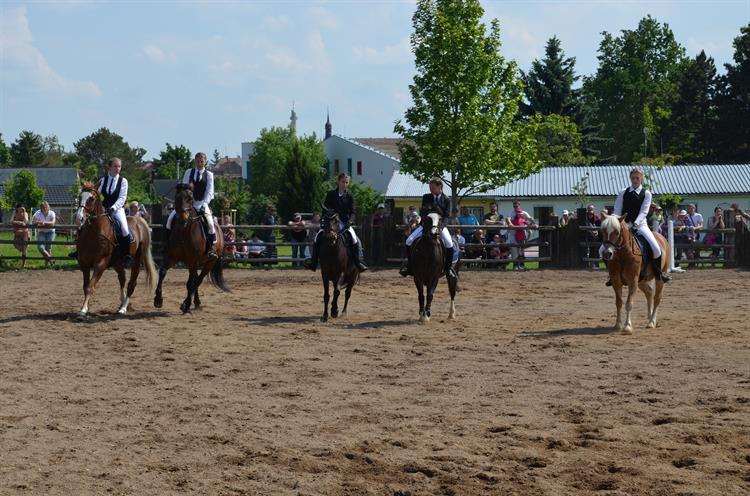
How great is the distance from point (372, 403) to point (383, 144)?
277ft

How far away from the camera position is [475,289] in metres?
21.6

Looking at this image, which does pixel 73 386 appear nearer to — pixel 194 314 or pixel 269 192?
pixel 194 314

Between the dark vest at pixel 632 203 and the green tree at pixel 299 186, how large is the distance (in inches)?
2108

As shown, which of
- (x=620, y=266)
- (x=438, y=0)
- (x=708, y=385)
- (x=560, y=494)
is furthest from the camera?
(x=438, y=0)

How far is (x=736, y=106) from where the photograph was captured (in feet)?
216

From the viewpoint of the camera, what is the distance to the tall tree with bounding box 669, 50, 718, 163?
70250 millimetres

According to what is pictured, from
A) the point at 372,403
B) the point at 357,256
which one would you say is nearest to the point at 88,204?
the point at 357,256

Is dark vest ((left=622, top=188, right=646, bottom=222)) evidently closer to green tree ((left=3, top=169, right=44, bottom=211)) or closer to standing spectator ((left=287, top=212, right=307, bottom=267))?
standing spectator ((left=287, top=212, right=307, bottom=267))

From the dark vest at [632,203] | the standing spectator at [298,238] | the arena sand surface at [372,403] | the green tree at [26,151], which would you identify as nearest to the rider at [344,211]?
the arena sand surface at [372,403]

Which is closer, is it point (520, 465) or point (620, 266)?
point (520, 465)

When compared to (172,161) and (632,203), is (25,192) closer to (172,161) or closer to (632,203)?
(172,161)

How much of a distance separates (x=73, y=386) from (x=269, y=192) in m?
83.3

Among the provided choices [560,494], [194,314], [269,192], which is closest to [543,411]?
[560,494]

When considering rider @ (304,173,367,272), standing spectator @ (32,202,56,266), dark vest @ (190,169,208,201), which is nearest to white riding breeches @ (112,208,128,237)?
dark vest @ (190,169,208,201)
